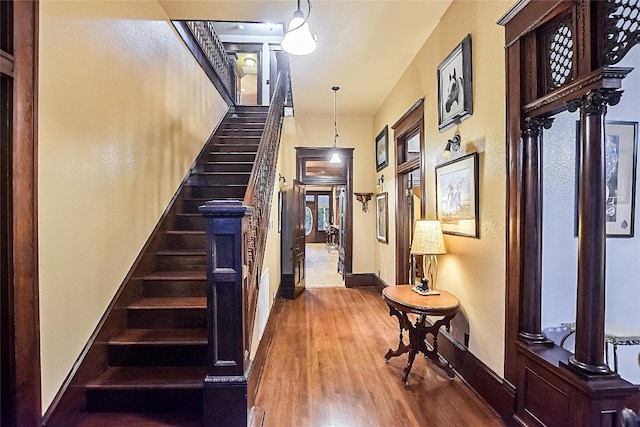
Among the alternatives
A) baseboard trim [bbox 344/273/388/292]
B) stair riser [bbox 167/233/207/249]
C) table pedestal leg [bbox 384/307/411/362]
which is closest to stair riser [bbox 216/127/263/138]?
stair riser [bbox 167/233/207/249]

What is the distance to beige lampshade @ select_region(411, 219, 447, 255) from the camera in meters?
2.98

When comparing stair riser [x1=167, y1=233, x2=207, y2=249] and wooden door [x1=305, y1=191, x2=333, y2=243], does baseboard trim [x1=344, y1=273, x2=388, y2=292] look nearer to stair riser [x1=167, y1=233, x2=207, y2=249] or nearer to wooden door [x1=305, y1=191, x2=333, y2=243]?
stair riser [x1=167, y1=233, x2=207, y2=249]

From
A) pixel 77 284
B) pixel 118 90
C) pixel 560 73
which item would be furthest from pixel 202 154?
pixel 560 73

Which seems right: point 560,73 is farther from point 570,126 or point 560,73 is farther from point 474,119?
point 474,119

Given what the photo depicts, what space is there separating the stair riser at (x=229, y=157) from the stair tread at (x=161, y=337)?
257 centimetres

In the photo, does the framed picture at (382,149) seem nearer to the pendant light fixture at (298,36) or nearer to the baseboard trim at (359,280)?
the baseboard trim at (359,280)

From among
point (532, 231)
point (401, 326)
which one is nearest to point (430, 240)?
point (401, 326)

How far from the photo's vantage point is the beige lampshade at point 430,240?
298cm

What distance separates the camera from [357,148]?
670 centimetres

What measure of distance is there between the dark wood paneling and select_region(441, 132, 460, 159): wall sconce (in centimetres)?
294

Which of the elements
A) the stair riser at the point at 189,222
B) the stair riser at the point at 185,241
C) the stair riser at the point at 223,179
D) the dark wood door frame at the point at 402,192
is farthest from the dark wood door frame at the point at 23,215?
the dark wood door frame at the point at 402,192

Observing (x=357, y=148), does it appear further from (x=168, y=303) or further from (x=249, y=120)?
(x=168, y=303)

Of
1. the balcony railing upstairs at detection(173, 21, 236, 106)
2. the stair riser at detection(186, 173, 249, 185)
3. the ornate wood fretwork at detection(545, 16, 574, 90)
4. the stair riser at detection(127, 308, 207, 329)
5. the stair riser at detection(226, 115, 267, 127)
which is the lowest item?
the stair riser at detection(127, 308, 207, 329)

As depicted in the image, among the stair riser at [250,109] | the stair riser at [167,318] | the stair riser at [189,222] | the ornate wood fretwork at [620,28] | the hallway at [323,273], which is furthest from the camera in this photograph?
the hallway at [323,273]
